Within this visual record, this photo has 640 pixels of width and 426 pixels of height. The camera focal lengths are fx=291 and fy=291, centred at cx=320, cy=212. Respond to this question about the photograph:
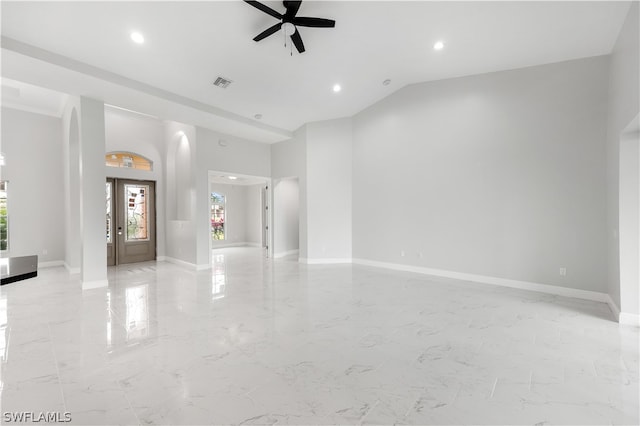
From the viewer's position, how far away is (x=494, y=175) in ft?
17.0

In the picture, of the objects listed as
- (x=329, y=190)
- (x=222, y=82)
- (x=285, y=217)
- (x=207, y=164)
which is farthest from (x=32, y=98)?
(x=329, y=190)

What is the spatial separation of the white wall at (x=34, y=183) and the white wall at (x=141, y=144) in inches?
A: 48.0

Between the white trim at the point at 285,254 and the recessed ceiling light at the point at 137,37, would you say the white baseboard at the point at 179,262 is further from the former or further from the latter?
the recessed ceiling light at the point at 137,37

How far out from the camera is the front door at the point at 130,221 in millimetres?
7445

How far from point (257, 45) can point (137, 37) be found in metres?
1.55

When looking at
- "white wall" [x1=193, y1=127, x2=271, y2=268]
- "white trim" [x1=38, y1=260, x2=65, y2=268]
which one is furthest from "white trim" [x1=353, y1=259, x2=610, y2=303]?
"white trim" [x1=38, y1=260, x2=65, y2=268]

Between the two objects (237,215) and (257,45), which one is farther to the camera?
(237,215)

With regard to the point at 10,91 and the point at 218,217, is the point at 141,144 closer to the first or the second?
the point at 10,91

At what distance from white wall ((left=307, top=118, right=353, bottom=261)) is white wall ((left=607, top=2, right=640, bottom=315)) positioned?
4664 millimetres

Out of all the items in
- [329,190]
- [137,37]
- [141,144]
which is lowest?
[329,190]

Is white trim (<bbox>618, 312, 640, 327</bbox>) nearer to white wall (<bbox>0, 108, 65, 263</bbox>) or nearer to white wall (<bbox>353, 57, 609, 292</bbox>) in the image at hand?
white wall (<bbox>353, 57, 609, 292</bbox>)

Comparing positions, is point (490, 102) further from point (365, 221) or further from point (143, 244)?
point (143, 244)

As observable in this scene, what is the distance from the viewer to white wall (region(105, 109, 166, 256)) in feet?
23.8

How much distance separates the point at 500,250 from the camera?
5137 millimetres
